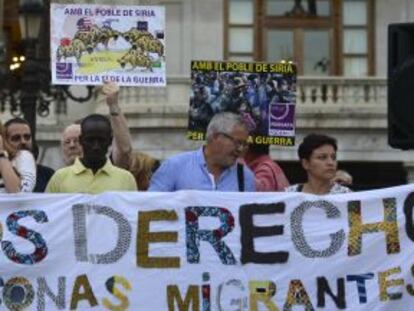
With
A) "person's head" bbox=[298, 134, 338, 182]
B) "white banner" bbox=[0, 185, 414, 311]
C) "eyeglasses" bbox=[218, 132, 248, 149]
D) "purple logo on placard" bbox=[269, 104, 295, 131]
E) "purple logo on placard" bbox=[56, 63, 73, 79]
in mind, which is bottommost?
"white banner" bbox=[0, 185, 414, 311]

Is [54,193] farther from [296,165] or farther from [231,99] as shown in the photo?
[296,165]

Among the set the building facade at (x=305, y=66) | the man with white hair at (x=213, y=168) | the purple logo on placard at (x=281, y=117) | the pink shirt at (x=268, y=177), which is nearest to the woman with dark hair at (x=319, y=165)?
the pink shirt at (x=268, y=177)

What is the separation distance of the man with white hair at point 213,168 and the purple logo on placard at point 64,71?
869mm

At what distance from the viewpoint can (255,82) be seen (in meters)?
8.59

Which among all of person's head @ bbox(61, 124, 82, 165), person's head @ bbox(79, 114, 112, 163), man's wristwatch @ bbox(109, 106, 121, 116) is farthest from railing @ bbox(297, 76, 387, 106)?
person's head @ bbox(79, 114, 112, 163)

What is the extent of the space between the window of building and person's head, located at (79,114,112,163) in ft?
53.1

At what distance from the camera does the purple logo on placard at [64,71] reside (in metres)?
7.85

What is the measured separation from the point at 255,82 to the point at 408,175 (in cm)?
1443

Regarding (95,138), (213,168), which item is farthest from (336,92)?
(95,138)

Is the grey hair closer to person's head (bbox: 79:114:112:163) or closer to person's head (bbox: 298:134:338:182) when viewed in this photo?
person's head (bbox: 298:134:338:182)

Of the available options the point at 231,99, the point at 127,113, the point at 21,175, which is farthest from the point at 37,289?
the point at 127,113

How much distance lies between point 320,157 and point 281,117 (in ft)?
3.26

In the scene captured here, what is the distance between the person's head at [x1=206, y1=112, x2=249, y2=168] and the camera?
7.22 meters

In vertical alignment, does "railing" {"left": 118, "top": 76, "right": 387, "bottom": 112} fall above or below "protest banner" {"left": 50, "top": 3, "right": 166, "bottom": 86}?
below
